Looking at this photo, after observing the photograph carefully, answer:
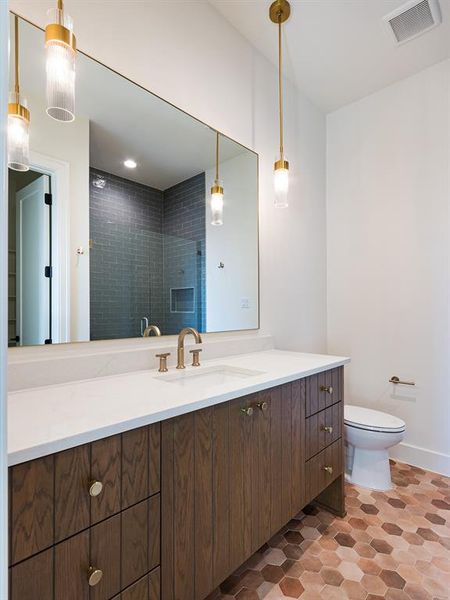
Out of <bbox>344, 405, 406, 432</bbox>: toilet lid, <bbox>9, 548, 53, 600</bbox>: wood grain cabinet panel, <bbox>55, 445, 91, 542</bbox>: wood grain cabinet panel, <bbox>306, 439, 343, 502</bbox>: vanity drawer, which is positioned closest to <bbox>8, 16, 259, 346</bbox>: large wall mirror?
<bbox>55, 445, 91, 542</bbox>: wood grain cabinet panel

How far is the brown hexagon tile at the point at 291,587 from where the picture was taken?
4.09 feet

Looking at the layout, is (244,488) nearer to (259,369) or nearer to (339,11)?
(259,369)

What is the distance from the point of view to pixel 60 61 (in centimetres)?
98

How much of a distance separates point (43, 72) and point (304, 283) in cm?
203

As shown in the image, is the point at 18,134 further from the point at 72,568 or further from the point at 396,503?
the point at 396,503

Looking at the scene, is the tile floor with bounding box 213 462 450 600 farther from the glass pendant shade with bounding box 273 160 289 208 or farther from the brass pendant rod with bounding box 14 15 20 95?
the brass pendant rod with bounding box 14 15 20 95

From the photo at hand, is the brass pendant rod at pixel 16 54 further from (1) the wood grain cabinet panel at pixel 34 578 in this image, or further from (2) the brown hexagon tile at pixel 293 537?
(2) the brown hexagon tile at pixel 293 537

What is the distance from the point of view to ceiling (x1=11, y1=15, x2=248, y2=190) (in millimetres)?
1139

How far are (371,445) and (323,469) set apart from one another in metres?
0.56

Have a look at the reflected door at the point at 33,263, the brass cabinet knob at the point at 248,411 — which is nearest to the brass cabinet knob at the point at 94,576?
the brass cabinet knob at the point at 248,411

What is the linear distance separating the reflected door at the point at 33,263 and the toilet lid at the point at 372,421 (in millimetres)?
1816

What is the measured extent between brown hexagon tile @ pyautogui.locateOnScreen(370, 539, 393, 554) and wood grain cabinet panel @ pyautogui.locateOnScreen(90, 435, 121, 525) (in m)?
1.37

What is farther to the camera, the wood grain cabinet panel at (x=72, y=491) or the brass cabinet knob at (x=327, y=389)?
the brass cabinet knob at (x=327, y=389)

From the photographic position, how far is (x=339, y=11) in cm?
183
